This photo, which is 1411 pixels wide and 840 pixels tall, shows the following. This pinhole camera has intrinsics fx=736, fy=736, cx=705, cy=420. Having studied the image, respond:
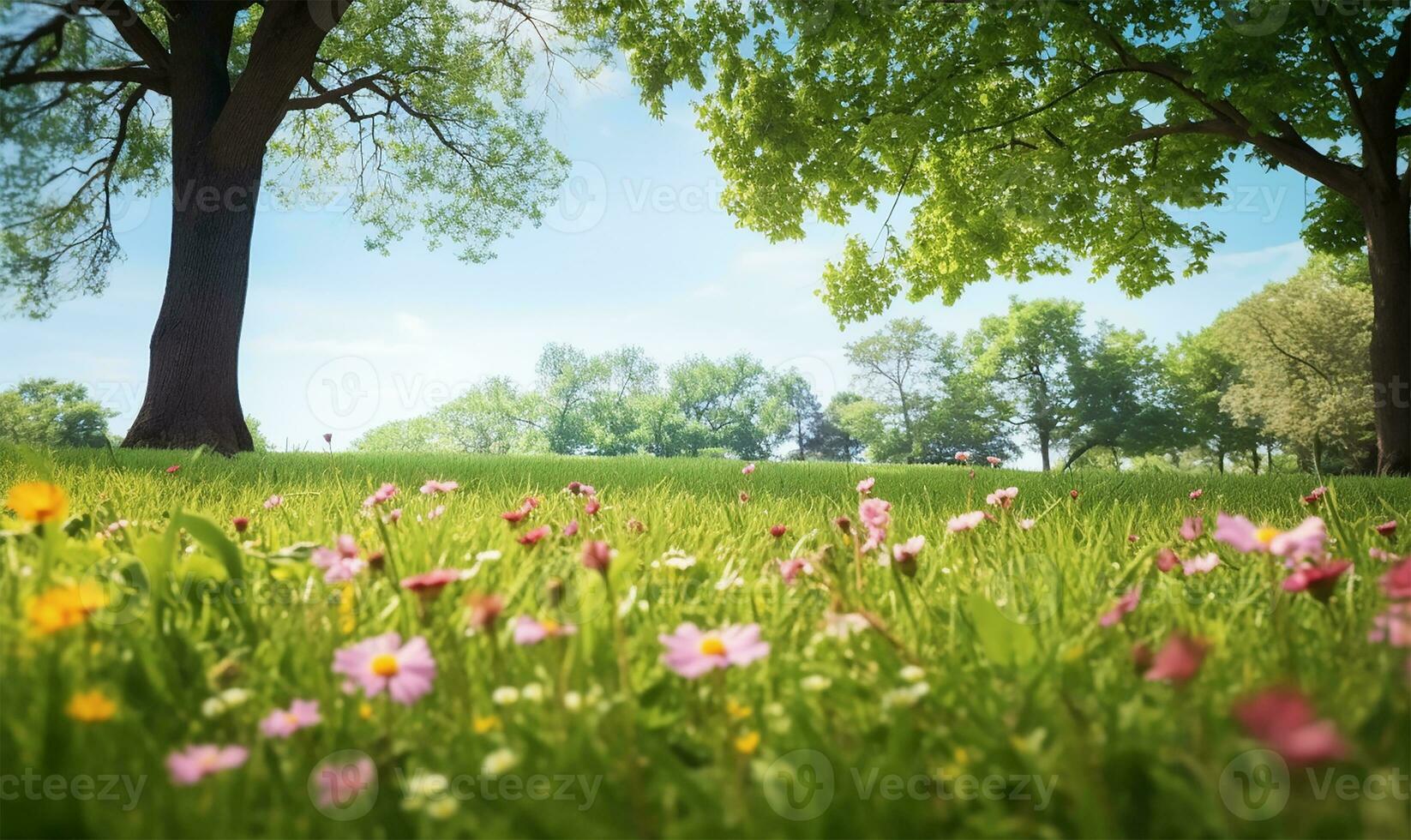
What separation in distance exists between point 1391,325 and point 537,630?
14.4 m

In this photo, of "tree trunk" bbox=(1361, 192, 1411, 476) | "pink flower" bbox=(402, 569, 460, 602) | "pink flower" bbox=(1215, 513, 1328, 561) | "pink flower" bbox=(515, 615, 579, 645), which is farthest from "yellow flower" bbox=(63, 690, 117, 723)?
"tree trunk" bbox=(1361, 192, 1411, 476)

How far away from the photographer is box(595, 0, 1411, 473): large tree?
10195 mm

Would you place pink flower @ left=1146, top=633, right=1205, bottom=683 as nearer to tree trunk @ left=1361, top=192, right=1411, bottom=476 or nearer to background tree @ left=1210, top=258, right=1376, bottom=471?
tree trunk @ left=1361, top=192, right=1411, bottom=476

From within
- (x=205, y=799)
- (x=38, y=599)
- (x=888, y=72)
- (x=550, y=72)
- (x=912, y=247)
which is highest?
(x=550, y=72)

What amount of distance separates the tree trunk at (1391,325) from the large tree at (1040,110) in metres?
0.03

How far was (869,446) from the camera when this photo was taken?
4906 cm

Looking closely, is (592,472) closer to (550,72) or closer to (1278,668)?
(1278,668)

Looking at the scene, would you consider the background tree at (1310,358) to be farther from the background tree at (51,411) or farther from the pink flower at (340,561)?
the background tree at (51,411)

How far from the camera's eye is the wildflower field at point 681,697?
765mm

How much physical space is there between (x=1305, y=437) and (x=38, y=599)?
116 feet

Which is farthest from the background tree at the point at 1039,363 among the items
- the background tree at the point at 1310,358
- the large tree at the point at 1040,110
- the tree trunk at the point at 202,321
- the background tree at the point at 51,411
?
the background tree at the point at 51,411

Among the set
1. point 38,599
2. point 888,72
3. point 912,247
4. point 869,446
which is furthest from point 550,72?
point 869,446

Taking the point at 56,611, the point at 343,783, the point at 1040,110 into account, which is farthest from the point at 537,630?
the point at 1040,110

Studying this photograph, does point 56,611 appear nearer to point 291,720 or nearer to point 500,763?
point 291,720
